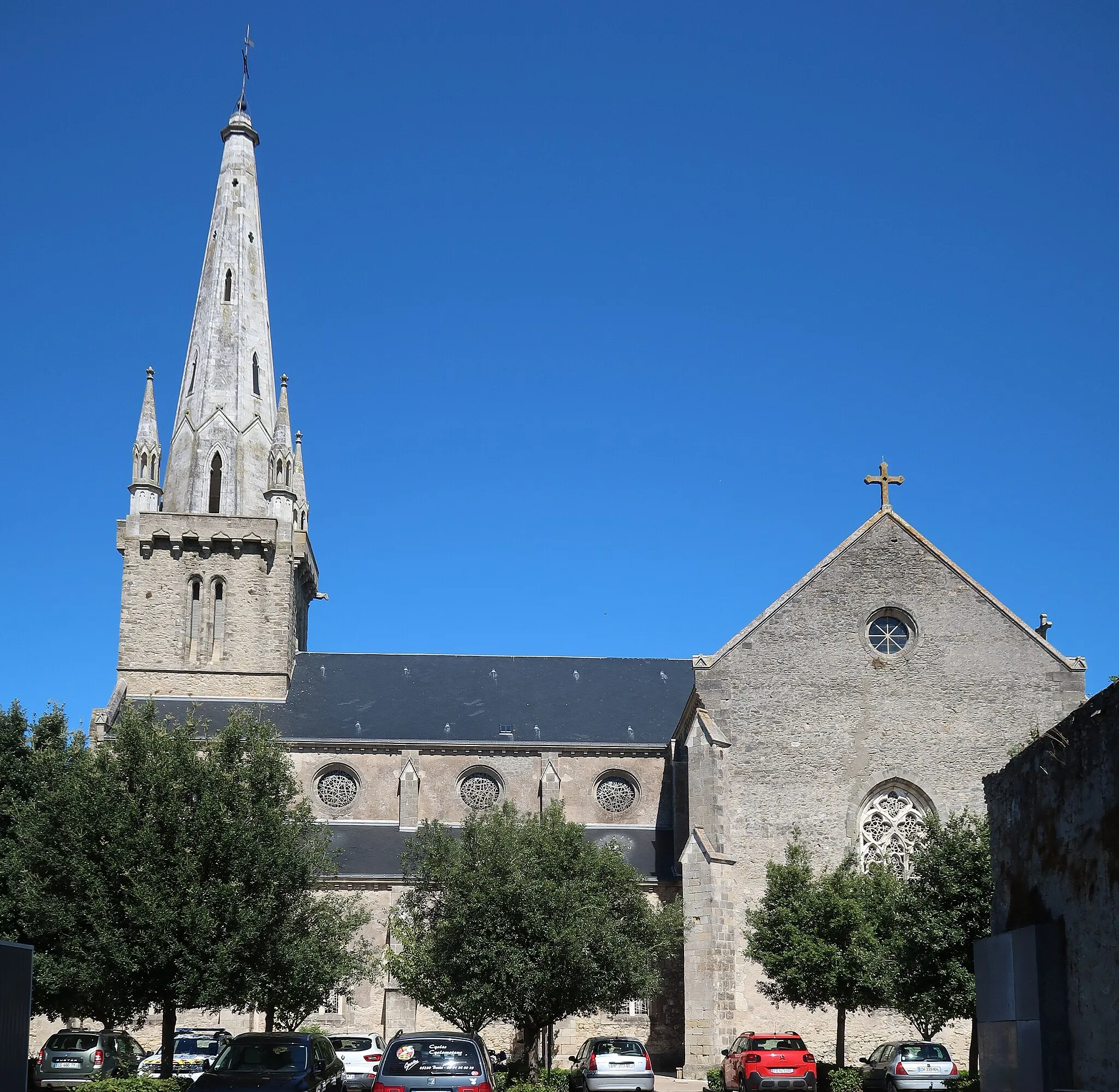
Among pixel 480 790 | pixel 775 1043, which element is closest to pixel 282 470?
pixel 480 790

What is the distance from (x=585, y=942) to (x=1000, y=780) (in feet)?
43.2

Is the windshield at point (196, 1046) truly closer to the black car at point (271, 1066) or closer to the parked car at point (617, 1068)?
the parked car at point (617, 1068)

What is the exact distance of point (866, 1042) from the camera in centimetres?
3259

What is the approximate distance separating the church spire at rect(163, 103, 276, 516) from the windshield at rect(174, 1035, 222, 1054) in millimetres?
19631

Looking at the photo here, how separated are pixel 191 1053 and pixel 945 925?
1758 centimetres

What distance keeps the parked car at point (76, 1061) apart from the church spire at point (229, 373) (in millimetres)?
22188

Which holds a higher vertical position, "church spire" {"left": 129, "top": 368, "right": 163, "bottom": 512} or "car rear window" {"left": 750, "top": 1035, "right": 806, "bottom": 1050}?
"church spire" {"left": 129, "top": 368, "right": 163, "bottom": 512}

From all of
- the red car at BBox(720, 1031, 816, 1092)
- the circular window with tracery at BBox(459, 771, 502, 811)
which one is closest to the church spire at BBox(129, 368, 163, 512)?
the circular window with tracery at BBox(459, 771, 502, 811)

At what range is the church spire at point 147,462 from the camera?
46688 millimetres

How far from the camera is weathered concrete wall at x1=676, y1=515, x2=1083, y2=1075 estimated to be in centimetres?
3353

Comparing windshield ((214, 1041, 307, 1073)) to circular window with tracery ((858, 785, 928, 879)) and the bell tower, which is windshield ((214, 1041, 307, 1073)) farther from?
the bell tower

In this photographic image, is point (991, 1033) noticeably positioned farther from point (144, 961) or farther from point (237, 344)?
point (237, 344)

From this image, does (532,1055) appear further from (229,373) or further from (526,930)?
(229,373)

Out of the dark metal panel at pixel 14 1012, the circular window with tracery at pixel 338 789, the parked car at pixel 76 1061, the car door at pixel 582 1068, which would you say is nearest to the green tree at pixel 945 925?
the car door at pixel 582 1068
